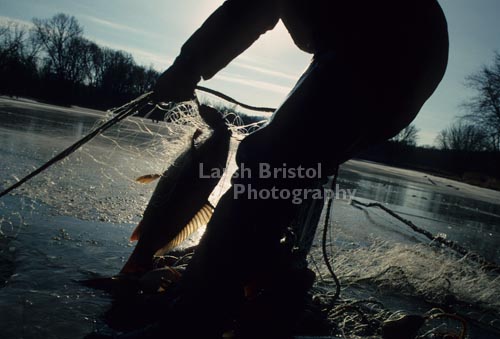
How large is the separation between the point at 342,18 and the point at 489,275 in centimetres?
351

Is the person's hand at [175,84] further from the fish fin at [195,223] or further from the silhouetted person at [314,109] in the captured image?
the fish fin at [195,223]

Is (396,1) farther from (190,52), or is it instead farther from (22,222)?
(22,222)

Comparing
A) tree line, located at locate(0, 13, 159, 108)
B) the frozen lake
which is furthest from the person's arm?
tree line, located at locate(0, 13, 159, 108)

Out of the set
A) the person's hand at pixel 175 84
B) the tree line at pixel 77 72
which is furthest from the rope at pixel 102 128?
the tree line at pixel 77 72

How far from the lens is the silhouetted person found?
4.84 feet

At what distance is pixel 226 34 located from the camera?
5.77 ft

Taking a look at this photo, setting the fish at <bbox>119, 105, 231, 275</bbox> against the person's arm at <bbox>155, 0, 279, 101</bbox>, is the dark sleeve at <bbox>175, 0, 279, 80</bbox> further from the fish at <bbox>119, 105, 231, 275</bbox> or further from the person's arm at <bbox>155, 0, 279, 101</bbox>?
the fish at <bbox>119, 105, 231, 275</bbox>

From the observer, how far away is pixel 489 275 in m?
3.77

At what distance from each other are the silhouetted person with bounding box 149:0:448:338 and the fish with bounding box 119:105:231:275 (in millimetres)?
772

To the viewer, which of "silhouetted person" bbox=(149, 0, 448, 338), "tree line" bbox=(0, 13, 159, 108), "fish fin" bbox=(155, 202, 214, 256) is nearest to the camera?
"silhouetted person" bbox=(149, 0, 448, 338)

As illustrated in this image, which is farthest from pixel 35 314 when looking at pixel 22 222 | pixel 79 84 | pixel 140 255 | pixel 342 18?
pixel 79 84

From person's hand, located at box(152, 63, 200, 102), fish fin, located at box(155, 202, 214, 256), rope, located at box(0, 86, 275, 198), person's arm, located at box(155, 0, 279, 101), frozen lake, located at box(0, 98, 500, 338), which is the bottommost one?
frozen lake, located at box(0, 98, 500, 338)

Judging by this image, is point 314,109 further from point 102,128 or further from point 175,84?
point 102,128

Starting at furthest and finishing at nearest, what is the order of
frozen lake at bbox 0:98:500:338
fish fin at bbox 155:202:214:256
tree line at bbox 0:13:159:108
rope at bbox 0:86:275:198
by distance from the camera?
tree line at bbox 0:13:159:108
fish fin at bbox 155:202:214:256
rope at bbox 0:86:275:198
frozen lake at bbox 0:98:500:338
